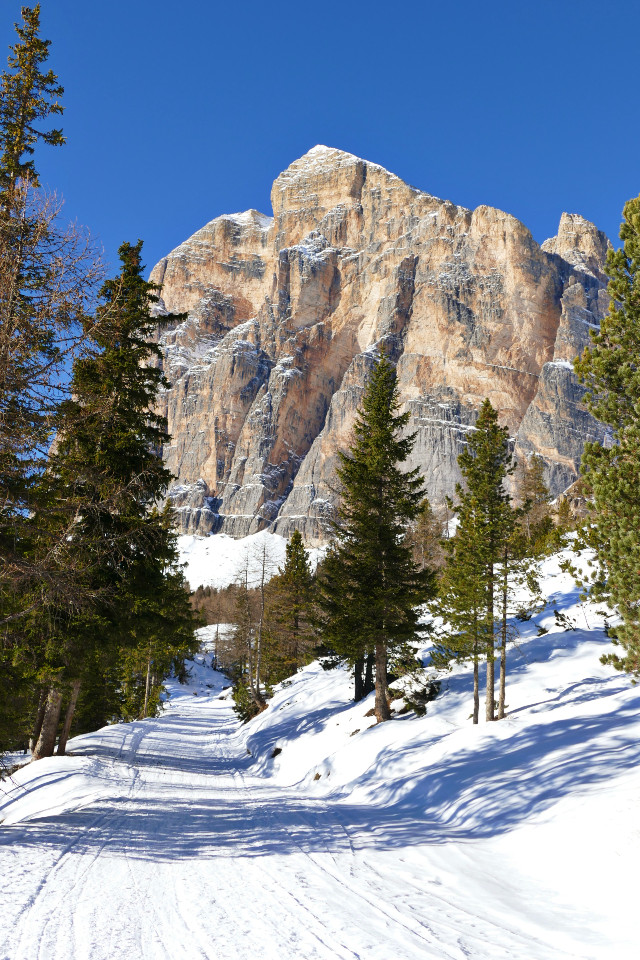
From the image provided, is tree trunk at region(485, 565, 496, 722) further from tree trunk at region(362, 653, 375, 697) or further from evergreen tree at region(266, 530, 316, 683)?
evergreen tree at region(266, 530, 316, 683)

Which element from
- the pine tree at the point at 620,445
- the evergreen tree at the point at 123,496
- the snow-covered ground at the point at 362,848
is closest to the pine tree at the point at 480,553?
the snow-covered ground at the point at 362,848

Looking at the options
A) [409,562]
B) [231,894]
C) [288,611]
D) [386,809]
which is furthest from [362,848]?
[288,611]

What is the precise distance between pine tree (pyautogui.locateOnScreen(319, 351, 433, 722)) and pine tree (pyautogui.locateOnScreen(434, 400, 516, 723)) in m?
1.43

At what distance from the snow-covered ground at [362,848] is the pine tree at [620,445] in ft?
9.08

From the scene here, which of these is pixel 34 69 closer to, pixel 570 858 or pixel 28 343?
pixel 28 343

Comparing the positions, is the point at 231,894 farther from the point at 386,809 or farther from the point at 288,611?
the point at 288,611

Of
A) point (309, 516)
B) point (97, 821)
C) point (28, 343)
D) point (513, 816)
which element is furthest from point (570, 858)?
point (309, 516)

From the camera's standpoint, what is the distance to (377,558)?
19.8 meters

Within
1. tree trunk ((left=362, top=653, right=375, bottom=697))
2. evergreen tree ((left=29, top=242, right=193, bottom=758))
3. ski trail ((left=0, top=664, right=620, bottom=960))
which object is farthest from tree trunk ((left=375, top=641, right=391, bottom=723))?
ski trail ((left=0, top=664, right=620, bottom=960))

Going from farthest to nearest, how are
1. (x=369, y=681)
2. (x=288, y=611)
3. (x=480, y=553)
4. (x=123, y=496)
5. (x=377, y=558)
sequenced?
(x=288, y=611)
(x=369, y=681)
(x=377, y=558)
(x=480, y=553)
(x=123, y=496)

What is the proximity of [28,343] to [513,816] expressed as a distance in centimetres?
1036

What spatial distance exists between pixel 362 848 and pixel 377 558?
1185 cm

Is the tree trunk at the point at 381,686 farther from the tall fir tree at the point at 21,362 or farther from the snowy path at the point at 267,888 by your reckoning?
the tall fir tree at the point at 21,362

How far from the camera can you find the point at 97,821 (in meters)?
10.1
